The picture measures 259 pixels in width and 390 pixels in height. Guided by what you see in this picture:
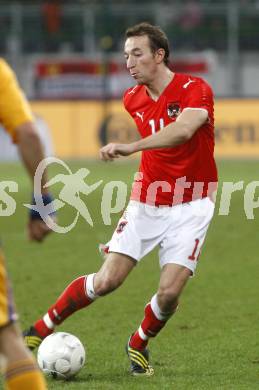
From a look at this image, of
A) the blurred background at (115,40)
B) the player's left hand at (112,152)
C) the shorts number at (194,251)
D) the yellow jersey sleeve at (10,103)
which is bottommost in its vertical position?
the blurred background at (115,40)

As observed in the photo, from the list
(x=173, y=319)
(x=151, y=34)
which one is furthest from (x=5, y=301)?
(x=173, y=319)

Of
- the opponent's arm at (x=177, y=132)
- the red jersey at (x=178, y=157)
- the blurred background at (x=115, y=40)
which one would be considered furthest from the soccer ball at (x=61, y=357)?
the blurred background at (x=115, y=40)

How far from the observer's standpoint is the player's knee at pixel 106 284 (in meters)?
6.52

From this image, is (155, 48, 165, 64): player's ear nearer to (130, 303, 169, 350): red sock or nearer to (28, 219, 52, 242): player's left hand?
(130, 303, 169, 350): red sock

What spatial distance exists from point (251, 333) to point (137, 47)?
8.57 ft

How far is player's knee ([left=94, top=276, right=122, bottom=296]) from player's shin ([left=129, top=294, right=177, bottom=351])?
12.5 inches

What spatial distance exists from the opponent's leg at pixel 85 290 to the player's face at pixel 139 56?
117 cm

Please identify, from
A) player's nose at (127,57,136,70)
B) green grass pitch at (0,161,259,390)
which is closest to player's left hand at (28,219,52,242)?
green grass pitch at (0,161,259,390)

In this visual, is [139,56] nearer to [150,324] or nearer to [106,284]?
[106,284]

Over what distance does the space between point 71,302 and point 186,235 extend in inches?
35.0

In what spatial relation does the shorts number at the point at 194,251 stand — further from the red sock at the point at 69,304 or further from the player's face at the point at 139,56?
the player's face at the point at 139,56

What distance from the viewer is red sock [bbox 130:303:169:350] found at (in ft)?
22.2

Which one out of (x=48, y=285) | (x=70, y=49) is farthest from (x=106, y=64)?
(x=48, y=285)

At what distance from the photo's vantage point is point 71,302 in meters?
6.80
